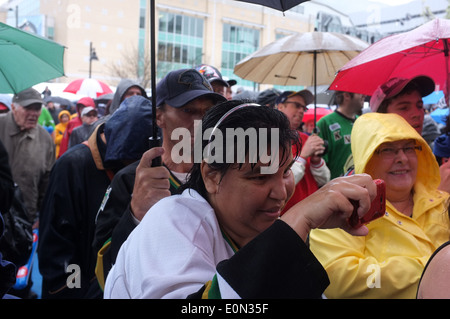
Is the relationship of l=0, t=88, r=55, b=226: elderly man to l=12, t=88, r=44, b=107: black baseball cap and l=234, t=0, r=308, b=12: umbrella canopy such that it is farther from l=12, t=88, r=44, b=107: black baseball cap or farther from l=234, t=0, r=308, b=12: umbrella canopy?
l=234, t=0, r=308, b=12: umbrella canopy

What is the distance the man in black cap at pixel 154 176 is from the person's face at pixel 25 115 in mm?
3411

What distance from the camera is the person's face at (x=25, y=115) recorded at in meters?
5.32

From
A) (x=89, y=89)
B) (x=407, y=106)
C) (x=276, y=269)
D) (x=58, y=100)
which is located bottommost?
(x=276, y=269)

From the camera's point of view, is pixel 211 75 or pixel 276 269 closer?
pixel 276 269

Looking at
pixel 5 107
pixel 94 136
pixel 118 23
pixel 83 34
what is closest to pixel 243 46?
pixel 118 23

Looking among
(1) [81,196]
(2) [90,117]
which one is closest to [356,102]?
(1) [81,196]

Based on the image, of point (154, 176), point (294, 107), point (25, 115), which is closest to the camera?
point (154, 176)

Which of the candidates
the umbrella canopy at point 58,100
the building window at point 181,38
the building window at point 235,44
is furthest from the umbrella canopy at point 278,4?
the building window at point 235,44

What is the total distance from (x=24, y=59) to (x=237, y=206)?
2155 mm

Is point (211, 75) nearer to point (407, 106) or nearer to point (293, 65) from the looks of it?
point (293, 65)

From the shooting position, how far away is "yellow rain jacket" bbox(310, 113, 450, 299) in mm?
2086

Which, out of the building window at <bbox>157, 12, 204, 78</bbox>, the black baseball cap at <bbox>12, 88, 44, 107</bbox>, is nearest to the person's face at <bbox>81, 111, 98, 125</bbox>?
the black baseball cap at <bbox>12, 88, 44, 107</bbox>

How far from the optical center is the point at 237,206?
1284mm

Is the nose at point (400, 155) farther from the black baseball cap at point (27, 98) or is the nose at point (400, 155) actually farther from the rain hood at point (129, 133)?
the black baseball cap at point (27, 98)
